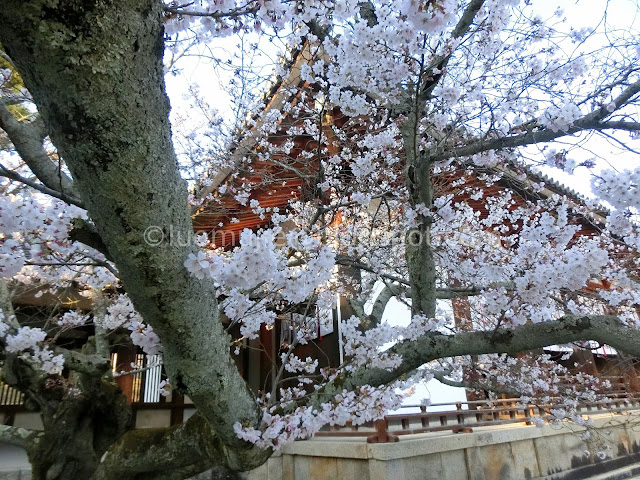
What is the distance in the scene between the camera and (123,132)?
140 centimetres

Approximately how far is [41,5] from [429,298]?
110 inches

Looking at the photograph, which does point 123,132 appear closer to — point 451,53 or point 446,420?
point 451,53

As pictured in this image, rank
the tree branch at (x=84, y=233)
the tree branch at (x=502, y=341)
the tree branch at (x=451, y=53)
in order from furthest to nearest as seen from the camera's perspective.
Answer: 1. the tree branch at (x=451, y=53)
2. the tree branch at (x=502, y=341)
3. the tree branch at (x=84, y=233)

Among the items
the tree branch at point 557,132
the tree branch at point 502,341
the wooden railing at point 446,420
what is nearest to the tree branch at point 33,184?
the tree branch at point 502,341

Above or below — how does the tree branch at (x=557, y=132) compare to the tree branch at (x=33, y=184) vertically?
above

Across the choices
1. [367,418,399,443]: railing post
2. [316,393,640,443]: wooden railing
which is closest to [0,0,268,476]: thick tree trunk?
[367,418,399,443]: railing post

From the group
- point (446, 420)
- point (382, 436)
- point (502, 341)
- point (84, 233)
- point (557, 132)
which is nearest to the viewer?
point (84, 233)

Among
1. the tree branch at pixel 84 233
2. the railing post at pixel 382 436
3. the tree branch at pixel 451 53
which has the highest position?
the tree branch at pixel 451 53

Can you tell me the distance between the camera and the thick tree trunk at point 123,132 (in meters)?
1.21

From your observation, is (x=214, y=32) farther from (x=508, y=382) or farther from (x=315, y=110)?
(x=508, y=382)

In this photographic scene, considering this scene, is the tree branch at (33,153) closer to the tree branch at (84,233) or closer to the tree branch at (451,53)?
the tree branch at (84,233)

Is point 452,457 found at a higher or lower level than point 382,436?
lower

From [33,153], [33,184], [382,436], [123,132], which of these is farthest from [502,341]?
[382,436]

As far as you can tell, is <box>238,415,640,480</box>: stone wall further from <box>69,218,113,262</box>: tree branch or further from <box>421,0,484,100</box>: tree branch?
<box>69,218,113,262</box>: tree branch
